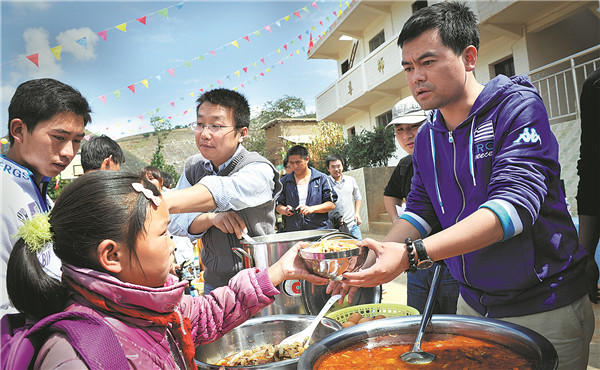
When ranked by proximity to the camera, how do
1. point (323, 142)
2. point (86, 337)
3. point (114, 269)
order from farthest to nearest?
point (323, 142) < point (114, 269) < point (86, 337)

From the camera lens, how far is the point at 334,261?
1518 millimetres

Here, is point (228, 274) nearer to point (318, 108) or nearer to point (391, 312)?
point (391, 312)

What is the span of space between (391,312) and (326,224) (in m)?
3.55

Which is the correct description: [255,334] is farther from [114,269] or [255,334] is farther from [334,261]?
[114,269]

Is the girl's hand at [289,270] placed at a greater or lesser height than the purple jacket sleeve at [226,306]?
greater

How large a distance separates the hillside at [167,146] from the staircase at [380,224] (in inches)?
2189

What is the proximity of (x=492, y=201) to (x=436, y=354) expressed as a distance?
0.57m

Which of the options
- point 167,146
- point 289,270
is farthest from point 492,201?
point 167,146

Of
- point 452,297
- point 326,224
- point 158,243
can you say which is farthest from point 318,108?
point 158,243

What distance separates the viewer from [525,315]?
1.54m

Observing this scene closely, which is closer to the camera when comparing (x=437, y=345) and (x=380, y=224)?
(x=437, y=345)

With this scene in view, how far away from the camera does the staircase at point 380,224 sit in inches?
446

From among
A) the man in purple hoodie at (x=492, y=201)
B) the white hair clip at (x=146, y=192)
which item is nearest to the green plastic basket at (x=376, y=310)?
the man in purple hoodie at (x=492, y=201)

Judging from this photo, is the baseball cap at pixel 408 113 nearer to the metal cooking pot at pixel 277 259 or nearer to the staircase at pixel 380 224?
the metal cooking pot at pixel 277 259
